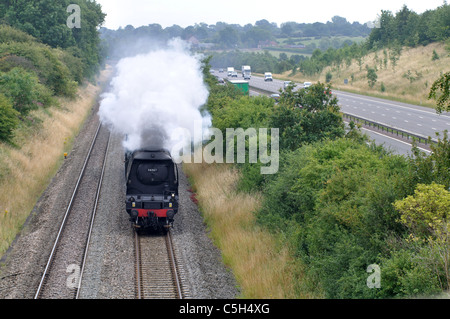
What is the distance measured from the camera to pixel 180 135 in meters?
21.6

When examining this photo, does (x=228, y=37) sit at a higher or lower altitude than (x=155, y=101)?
higher

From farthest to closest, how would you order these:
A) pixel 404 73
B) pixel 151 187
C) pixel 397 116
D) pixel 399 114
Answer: pixel 404 73 → pixel 399 114 → pixel 397 116 → pixel 151 187

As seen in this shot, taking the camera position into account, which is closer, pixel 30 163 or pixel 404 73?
pixel 30 163

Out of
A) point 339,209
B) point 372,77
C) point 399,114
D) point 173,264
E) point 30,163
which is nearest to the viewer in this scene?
point 339,209

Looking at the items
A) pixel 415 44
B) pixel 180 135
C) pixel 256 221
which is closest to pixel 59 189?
pixel 180 135

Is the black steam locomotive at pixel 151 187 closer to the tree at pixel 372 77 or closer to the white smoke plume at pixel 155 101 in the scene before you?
the white smoke plume at pixel 155 101

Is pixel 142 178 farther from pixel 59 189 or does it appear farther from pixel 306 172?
pixel 59 189

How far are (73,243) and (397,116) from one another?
36.9 metres

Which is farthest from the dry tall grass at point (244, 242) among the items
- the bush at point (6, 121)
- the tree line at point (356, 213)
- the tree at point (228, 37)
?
the tree at point (228, 37)

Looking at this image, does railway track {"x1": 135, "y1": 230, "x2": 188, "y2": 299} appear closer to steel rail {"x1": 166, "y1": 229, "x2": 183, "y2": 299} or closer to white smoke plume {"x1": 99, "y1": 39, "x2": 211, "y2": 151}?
steel rail {"x1": 166, "y1": 229, "x2": 183, "y2": 299}

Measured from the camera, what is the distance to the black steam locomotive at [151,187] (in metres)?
18.5

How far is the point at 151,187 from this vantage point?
18906 mm

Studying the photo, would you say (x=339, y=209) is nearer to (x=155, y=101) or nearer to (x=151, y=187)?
(x=151, y=187)

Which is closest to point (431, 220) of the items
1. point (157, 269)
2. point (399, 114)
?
point (157, 269)
